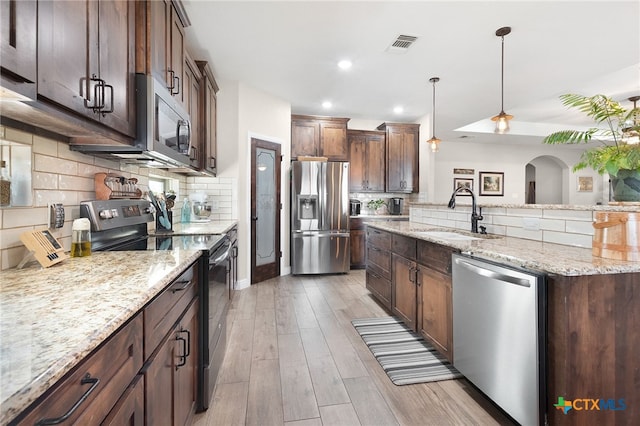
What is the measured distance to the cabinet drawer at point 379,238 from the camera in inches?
118

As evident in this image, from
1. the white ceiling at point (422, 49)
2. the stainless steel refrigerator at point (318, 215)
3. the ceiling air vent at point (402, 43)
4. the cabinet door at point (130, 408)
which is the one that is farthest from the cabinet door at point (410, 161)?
the cabinet door at point (130, 408)

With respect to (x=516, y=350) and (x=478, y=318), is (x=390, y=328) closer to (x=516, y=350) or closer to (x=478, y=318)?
(x=478, y=318)

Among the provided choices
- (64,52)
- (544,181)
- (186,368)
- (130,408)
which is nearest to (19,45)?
(64,52)

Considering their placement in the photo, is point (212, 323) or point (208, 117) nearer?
point (212, 323)

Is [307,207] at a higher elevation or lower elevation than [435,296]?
higher

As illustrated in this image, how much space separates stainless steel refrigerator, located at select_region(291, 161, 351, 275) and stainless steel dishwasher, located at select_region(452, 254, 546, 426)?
2.80 meters

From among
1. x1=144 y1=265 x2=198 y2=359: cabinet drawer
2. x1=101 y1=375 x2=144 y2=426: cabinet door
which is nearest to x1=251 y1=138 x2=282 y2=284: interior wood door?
x1=144 y1=265 x2=198 y2=359: cabinet drawer

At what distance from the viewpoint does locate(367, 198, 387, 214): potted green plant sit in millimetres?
5725

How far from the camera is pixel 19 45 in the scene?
0.77 metres

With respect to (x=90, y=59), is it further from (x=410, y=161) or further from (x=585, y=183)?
(x=585, y=183)

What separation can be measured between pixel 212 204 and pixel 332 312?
81.6 inches

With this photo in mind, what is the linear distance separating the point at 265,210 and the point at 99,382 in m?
3.68

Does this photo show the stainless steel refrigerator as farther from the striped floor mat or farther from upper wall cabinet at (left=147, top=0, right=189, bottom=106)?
upper wall cabinet at (left=147, top=0, right=189, bottom=106)

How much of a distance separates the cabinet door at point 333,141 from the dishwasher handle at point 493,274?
139 inches
